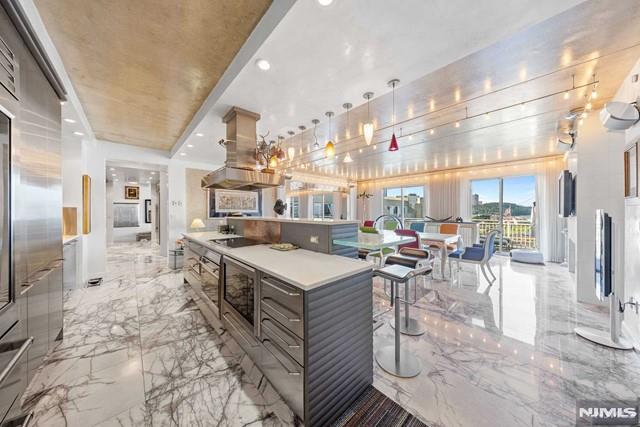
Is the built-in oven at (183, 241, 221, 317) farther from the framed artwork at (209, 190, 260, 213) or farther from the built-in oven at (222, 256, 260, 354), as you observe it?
the framed artwork at (209, 190, 260, 213)

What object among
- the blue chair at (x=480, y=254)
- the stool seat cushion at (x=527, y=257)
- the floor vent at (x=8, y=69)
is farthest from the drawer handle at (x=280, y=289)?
the stool seat cushion at (x=527, y=257)

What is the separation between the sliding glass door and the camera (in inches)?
251

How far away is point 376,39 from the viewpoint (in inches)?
63.7

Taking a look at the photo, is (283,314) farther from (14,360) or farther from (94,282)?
(94,282)

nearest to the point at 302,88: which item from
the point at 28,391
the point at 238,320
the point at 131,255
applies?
the point at 238,320

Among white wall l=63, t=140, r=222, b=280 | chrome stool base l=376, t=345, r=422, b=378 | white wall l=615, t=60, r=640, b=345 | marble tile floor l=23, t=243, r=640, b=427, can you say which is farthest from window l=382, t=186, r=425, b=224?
chrome stool base l=376, t=345, r=422, b=378

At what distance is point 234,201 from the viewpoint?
6.14 metres

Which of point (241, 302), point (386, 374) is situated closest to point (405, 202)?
point (386, 374)

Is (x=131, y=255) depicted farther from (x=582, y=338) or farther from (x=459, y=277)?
(x=582, y=338)

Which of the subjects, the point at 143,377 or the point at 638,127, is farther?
the point at 638,127

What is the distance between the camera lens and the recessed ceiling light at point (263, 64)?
6.00 feet

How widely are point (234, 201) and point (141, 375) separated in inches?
188

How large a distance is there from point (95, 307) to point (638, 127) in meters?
6.24

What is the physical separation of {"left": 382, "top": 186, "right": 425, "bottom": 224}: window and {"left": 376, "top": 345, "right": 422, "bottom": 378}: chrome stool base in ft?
24.3
